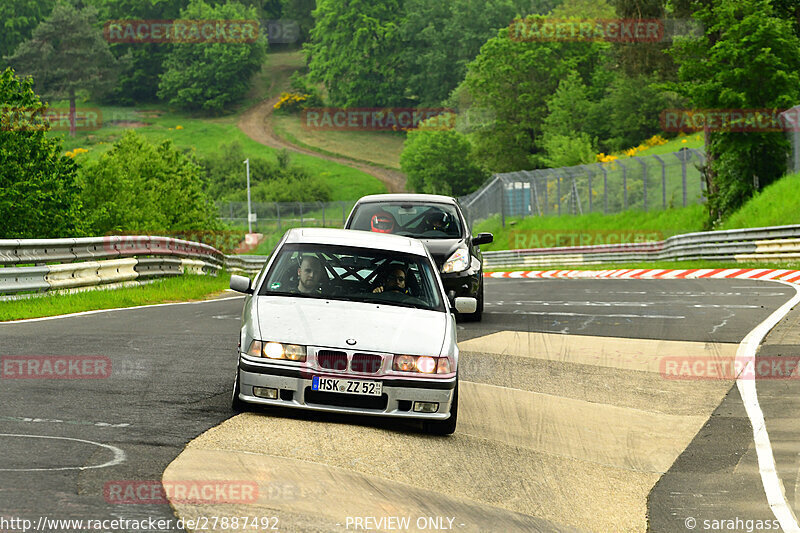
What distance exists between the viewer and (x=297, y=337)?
7.82m

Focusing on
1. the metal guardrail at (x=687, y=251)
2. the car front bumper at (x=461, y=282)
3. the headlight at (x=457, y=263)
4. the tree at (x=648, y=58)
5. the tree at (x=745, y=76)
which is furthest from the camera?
the tree at (x=648, y=58)

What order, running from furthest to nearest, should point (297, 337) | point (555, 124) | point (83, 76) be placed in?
point (83, 76) → point (555, 124) → point (297, 337)

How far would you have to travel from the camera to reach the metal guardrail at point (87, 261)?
53.7 feet

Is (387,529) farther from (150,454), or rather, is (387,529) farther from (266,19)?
(266,19)

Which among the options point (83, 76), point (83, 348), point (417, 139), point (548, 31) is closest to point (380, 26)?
point (83, 76)

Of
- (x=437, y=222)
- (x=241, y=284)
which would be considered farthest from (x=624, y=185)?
(x=241, y=284)

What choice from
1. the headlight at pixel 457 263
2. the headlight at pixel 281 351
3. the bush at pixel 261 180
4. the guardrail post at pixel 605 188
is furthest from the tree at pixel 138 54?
the headlight at pixel 281 351

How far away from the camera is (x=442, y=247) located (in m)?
15.4

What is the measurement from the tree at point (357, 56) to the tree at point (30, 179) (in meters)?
101

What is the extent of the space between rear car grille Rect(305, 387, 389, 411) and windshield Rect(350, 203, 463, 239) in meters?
8.12

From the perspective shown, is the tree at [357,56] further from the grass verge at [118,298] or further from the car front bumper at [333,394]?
the car front bumper at [333,394]

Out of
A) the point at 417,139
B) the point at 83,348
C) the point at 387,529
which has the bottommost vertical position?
the point at 417,139

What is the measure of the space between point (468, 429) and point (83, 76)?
154 metres

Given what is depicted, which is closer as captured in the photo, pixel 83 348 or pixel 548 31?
pixel 83 348
